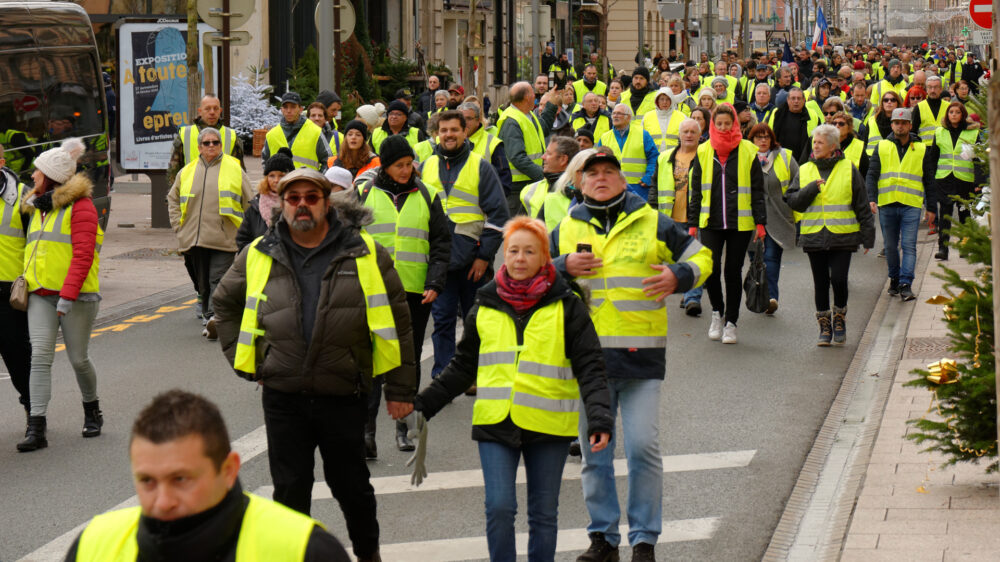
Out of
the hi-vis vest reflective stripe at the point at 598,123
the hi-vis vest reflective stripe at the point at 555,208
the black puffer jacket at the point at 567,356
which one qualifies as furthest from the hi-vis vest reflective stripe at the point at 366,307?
the hi-vis vest reflective stripe at the point at 598,123

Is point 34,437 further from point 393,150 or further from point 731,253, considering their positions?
point 731,253

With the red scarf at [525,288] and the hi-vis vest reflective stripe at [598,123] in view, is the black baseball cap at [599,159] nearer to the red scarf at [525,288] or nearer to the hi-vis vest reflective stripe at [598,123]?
the red scarf at [525,288]

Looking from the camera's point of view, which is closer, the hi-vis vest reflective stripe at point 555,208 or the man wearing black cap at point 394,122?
the hi-vis vest reflective stripe at point 555,208

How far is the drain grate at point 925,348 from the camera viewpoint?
36.9 ft

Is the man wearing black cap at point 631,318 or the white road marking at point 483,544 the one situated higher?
the man wearing black cap at point 631,318

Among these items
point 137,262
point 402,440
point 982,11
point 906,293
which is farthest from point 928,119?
point 402,440

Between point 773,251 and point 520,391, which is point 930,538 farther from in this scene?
point 773,251

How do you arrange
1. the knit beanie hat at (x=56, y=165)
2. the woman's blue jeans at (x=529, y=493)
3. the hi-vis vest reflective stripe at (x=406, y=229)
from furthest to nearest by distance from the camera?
the knit beanie hat at (x=56, y=165) → the hi-vis vest reflective stripe at (x=406, y=229) → the woman's blue jeans at (x=529, y=493)

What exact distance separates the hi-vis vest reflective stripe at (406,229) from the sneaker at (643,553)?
2.59 metres

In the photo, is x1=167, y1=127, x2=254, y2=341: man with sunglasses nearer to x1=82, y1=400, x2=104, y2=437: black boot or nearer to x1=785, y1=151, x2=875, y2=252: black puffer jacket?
x1=82, y1=400, x2=104, y2=437: black boot

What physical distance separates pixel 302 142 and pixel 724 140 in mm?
4580

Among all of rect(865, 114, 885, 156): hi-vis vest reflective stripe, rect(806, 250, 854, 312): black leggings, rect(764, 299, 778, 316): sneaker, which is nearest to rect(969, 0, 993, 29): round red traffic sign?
rect(806, 250, 854, 312): black leggings

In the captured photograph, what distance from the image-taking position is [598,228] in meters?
6.73

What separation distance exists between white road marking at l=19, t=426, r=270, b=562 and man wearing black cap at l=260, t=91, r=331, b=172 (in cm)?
581
